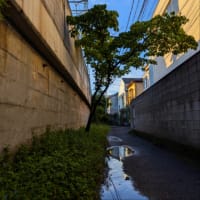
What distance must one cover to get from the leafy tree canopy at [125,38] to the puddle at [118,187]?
4.39m

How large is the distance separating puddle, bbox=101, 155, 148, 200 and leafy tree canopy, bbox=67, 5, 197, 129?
439 cm

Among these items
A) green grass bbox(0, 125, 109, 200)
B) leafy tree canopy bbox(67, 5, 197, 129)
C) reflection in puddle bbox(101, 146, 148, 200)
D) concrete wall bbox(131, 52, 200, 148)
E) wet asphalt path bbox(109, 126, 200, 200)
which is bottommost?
reflection in puddle bbox(101, 146, 148, 200)

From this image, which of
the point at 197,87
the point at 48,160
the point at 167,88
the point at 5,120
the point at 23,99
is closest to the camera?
the point at 5,120

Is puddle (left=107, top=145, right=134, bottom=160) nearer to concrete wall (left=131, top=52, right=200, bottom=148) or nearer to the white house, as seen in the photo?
concrete wall (left=131, top=52, right=200, bottom=148)

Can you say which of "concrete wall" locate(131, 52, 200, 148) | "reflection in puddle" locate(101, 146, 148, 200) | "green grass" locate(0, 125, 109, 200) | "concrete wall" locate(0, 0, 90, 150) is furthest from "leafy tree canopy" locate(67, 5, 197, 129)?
"green grass" locate(0, 125, 109, 200)

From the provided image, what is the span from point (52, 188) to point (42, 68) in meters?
3.00

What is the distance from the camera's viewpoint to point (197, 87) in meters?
8.00

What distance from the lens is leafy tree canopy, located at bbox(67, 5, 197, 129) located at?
8.39 metres

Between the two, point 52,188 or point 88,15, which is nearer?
point 52,188

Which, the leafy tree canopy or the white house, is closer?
the leafy tree canopy

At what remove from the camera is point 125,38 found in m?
8.73

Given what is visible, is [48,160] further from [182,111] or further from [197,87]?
[182,111]

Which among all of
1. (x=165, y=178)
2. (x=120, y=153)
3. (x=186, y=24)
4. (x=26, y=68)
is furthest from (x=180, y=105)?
(x=26, y=68)

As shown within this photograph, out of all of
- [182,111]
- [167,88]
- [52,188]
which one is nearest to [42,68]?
[52,188]
